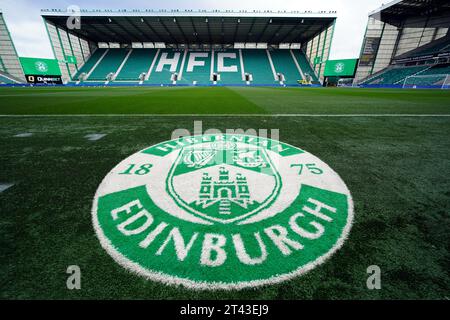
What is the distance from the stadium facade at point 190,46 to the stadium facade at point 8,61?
7715mm

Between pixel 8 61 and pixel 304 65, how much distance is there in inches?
2129

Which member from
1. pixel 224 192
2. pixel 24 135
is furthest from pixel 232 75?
pixel 224 192

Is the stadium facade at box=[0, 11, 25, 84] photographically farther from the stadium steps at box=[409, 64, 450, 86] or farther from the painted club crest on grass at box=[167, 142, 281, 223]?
the stadium steps at box=[409, 64, 450, 86]

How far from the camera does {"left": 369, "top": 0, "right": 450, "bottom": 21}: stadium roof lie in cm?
2950

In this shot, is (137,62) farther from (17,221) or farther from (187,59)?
(17,221)

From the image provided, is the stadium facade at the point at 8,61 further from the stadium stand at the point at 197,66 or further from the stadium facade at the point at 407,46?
the stadium facade at the point at 407,46

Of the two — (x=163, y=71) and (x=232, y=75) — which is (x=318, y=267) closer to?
(x=232, y=75)

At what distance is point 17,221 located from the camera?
5.07ft

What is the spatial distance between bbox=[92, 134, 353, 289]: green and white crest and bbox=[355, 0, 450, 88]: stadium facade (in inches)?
1469

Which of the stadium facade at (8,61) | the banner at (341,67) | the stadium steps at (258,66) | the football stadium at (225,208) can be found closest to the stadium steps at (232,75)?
the stadium steps at (258,66)

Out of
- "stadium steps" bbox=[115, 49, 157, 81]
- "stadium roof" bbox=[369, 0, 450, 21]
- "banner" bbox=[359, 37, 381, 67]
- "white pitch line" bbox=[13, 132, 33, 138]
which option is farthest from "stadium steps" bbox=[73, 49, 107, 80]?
"banner" bbox=[359, 37, 381, 67]
